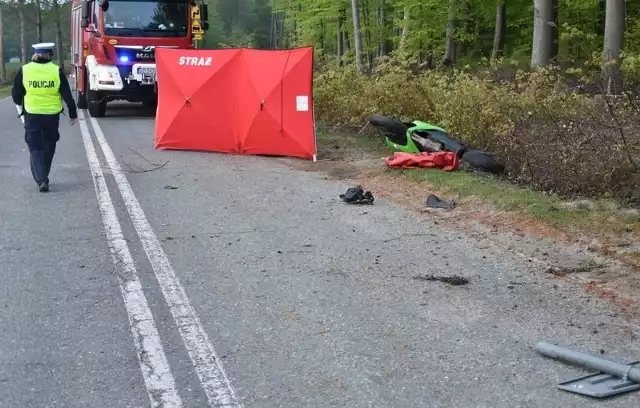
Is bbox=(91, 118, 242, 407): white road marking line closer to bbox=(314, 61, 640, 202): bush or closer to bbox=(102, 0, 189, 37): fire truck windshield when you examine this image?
bbox=(314, 61, 640, 202): bush

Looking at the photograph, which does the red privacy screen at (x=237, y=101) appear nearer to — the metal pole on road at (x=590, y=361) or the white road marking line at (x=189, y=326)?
the white road marking line at (x=189, y=326)

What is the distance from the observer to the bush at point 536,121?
8.45m

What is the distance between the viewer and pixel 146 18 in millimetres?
18859

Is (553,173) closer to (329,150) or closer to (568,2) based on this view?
(329,150)

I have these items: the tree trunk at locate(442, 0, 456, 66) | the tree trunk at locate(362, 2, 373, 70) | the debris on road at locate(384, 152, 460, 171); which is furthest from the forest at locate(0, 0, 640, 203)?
the tree trunk at locate(362, 2, 373, 70)

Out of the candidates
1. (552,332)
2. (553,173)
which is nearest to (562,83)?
(553,173)

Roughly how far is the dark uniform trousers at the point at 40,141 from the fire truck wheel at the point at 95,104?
9930 millimetres

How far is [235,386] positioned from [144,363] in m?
0.61

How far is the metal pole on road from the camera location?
3932 mm

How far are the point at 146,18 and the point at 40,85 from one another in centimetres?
→ 983

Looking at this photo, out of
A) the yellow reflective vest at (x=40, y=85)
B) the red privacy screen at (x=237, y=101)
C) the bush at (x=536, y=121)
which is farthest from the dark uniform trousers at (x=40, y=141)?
the bush at (x=536, y=121)

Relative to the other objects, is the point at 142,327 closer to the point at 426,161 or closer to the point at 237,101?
the point at 426,161

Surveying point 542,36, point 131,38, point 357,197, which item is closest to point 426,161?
point 357,197

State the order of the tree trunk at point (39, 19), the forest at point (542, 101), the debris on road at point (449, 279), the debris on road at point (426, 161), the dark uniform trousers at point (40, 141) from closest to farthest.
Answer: the debris on road at point (449, 279) < the forest at point (542, 101) < the dark uniform trousers at point (40, 141) < the debris on road at point (426, 161) < the tree trunk at point (39, 19)
